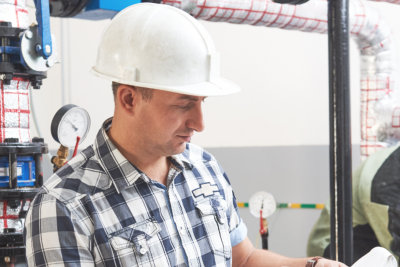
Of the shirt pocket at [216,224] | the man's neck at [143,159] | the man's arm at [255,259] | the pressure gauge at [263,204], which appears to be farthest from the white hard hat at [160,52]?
the pressure gauge at [263,204]

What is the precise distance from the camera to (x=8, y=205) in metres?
1.66

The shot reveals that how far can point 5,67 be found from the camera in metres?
1.62

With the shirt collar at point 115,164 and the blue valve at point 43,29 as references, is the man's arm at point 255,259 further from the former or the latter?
the blue valve at point 43,29

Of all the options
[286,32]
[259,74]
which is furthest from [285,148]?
[286,32]

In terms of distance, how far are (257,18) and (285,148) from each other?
3.91ft

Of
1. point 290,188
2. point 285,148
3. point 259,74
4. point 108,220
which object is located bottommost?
point 290,188

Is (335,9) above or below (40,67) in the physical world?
above

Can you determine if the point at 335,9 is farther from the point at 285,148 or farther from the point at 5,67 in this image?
the point at 285,148

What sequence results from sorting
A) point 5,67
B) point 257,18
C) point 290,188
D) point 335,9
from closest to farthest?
point 5,67 → point 335,9 → point 257,18 → point 290,188

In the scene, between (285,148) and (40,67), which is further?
(285,148)

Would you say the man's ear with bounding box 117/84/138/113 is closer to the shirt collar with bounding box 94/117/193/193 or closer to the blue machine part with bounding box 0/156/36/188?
the shirt collar with bounding box 94/117/193/193

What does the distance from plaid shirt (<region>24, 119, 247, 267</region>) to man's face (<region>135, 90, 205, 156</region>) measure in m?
0.08

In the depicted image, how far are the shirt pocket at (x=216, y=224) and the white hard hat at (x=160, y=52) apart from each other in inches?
10.7

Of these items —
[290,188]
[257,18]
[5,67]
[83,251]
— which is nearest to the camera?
[83,251]
